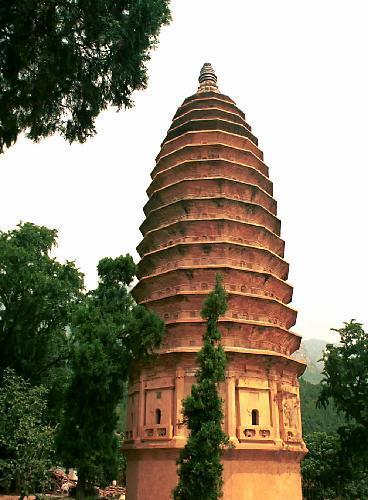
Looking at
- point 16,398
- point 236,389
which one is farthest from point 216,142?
point 16,398

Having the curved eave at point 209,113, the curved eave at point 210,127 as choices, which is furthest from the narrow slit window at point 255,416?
the curved eave at point 209,113

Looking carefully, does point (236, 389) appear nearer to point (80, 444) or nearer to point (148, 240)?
point (80, 444)

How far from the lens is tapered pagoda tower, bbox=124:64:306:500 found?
55.3ft

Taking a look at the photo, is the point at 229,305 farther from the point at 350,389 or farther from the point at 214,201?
the point at 350,389

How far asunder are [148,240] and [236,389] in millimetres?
7774

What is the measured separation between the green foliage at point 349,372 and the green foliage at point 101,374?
26.2 ft

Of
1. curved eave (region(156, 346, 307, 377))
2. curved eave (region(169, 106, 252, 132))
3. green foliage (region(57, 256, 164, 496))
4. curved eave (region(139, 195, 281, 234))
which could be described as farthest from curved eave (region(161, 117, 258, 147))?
curved eave (region(156, 346, 307, 377))

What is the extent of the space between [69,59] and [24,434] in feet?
46.3

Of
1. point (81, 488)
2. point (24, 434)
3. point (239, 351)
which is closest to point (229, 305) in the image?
point (239, 351)

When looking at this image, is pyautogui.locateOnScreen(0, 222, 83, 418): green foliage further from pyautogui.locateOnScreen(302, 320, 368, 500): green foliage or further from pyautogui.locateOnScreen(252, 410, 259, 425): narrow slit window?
pyautogui.locateOnScreen(302, 320, 368, 500): green foliage

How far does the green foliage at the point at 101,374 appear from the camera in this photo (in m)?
15.4

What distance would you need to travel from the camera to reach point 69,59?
30.9ft

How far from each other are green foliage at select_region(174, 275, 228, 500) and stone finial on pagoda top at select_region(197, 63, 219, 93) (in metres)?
16.9

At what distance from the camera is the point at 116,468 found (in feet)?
51.4
